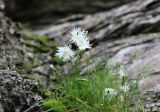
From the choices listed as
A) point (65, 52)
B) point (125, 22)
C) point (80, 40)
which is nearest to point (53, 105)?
point (65, 52)

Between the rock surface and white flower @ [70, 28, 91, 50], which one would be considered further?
white flower @ [70, 28, 91, 50]

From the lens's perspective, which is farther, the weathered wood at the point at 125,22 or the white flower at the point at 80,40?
the weathered wood at the point at 125,22

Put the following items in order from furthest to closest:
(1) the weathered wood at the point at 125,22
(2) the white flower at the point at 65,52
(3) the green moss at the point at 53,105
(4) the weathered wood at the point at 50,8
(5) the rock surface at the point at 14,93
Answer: (4) the weathered wood at the point at 50,8 → (1) the weathered wood at the point at 125,22 → (2) the white flower at the point at 65,52 → (3) the green moss at the point at 53,105 → (5) the rock surface at the point at 14,93

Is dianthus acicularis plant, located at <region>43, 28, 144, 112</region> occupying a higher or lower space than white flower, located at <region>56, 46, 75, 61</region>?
lower

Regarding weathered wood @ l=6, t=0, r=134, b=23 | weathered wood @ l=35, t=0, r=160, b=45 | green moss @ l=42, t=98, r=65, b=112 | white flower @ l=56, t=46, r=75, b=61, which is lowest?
green moss @ l=42, t=98, r=65, b=112

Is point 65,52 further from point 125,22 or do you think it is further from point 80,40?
point 125,22

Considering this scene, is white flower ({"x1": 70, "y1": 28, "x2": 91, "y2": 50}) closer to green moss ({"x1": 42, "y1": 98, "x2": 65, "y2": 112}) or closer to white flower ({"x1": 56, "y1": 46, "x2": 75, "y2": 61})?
white flower ({"x1": 56, "y1": 46, "x2": 75, "y2": 61})

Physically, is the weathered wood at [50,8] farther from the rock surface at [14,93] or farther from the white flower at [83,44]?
the rock surface at [14,93]

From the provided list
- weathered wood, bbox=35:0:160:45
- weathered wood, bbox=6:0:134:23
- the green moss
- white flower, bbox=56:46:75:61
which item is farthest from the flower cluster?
weathered wood, bbox=6:0:134:23

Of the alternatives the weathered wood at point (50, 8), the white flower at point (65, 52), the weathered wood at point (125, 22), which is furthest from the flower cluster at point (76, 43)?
the weathered wood at point (50, 8)

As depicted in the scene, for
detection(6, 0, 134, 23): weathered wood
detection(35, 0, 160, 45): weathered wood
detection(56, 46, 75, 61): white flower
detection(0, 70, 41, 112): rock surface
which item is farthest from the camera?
detection(6, 0, 134, 23): weathered wood

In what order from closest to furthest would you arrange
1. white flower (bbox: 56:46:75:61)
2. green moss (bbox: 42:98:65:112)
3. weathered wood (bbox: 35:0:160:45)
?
green moss (bbox: 42:98:65:112) < white flower (bbox: 56:46:75:61) < weathered wood (bbox: 35:0:160:45)

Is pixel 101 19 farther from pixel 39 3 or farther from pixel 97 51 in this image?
pixel 39 3
